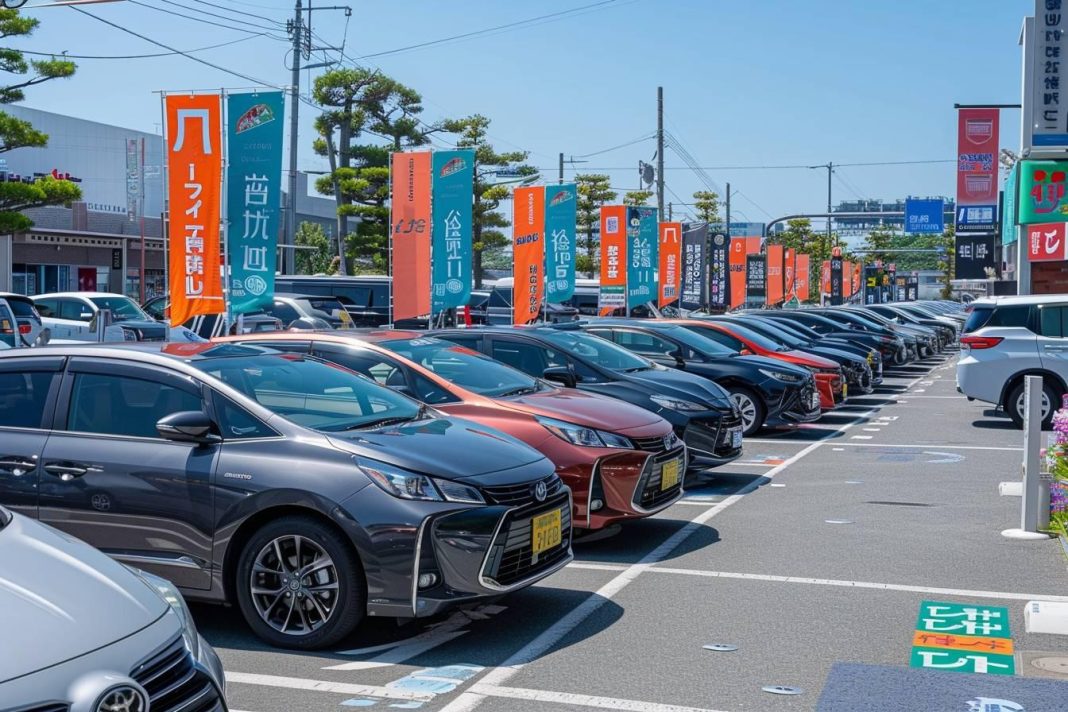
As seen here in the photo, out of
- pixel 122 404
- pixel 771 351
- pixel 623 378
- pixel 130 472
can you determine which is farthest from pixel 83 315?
pixel 130 472

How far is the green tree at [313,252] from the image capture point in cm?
6100

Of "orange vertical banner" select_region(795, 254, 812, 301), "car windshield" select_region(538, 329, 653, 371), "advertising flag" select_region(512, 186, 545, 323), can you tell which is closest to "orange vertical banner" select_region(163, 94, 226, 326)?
"car windshield" select_region(538, 329, 653, 371)

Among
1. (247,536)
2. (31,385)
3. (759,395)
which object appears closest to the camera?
(247,536)

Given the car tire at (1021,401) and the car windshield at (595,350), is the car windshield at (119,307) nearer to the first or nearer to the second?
the car windshield at (595,350)

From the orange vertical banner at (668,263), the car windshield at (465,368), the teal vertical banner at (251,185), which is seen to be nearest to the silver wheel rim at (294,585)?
the car windshield at (465,368)

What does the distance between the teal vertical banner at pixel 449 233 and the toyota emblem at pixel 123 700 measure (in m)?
15.4

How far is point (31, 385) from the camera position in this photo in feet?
21.2

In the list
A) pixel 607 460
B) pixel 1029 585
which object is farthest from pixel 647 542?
pixel 1029 585

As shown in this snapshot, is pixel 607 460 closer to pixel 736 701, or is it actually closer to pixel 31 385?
pixel 736 701

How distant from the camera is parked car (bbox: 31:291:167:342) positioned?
24.1 meters

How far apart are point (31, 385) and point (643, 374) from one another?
6.65m

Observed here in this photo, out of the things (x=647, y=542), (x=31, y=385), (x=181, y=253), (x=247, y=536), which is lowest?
(x=647, y=542)

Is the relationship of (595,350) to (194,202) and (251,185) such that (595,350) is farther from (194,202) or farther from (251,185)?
(194,202)

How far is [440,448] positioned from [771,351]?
457 inches
